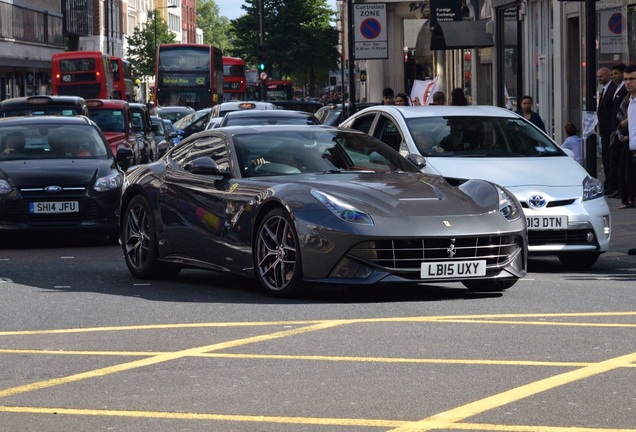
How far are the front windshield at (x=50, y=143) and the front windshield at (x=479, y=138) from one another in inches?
190

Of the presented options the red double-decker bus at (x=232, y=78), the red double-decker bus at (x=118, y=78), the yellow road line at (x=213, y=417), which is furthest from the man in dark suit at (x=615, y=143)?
the red double-decker bus at (x=232, y=78)

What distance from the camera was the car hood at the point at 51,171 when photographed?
54.6 feet

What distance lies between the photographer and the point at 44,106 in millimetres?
25266

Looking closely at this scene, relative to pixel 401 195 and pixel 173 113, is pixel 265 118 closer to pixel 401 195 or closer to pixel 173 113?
pixel 401 195

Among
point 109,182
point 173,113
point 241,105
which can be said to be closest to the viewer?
point 109,182

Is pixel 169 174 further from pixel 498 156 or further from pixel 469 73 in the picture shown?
pixel 469 73

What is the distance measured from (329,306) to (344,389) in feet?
10.9

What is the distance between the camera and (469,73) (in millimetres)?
46562

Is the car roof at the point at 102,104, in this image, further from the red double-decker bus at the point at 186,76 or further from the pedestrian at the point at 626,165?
the red double-decker bus at the point at 186,76

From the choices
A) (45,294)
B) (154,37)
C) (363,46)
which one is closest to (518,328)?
(45,294)

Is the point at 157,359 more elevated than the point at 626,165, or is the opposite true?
the point at 626,165

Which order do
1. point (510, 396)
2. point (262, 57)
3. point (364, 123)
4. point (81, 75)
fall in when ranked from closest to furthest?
point (510, 396), point (364, 123), point (262, 57), point (81, 75)

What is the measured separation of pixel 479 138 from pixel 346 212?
14.9ft

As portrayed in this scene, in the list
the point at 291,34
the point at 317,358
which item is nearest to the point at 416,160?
the point at 317,358
